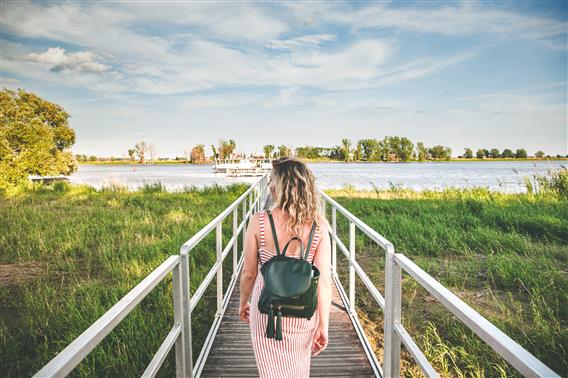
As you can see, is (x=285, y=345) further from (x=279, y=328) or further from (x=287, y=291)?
(x=287, y=291)

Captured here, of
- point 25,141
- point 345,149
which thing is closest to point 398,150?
point 345,149

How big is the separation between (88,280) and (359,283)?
14.4 ft

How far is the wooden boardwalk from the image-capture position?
9.84 ft

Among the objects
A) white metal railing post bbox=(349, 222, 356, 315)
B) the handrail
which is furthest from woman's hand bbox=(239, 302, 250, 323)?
white metal railing post bbox=(349, 222, 356, 315)

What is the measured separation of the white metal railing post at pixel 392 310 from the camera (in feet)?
7.43

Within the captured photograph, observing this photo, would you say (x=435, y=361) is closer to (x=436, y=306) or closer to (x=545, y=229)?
(x=436, y=306)

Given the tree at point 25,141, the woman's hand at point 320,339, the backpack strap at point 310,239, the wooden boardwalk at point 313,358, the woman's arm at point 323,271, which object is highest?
the tree at point 25,141

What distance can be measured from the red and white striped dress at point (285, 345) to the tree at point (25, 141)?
2503cm

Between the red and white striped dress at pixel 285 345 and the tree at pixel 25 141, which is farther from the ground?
the tree at pixel 25 141

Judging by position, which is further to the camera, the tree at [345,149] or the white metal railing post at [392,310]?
the tree at [345,149]

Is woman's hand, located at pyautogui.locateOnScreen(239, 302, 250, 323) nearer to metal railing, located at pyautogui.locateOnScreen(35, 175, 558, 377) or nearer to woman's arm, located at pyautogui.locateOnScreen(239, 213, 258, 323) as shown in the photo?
woman's arm, located at pyautogui.locateOnScreen(239, 213, 258, 323)

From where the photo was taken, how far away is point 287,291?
1713 mm

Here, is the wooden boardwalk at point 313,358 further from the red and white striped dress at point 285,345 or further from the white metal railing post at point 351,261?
the red and white striped dress at point 285,345

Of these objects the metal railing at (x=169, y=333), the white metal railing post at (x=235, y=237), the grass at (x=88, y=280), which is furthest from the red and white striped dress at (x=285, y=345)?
the white metal railing post at (x=235, y=237)
